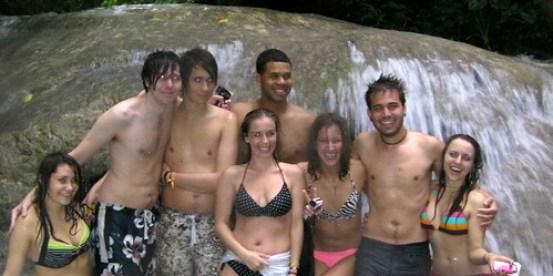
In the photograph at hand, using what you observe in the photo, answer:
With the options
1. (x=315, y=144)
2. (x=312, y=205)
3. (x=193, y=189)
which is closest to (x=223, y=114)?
(x=193, y=189)

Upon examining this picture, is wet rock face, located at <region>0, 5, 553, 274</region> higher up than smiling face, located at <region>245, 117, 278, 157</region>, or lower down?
higher up

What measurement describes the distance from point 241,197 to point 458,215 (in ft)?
4.16

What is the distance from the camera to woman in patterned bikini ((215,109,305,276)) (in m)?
4.02

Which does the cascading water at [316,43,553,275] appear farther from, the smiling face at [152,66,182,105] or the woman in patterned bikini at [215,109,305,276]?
the smiling face at [152,66,182,105]

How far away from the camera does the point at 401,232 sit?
13.8 ft

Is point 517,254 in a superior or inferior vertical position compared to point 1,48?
inferior

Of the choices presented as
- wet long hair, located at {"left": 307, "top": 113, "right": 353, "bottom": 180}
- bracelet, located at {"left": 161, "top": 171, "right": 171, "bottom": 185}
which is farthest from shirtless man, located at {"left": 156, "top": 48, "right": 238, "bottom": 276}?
wet long hair, located at {"left": 307, "top": 113, "right": 353, "bottom": 180}

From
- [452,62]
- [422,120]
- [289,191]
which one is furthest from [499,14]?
[289,191]

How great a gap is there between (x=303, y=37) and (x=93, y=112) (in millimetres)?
2548

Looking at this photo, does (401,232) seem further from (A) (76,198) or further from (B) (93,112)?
(B) (93,112)

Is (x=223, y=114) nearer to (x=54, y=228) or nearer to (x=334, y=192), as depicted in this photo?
(x=334, y=192)

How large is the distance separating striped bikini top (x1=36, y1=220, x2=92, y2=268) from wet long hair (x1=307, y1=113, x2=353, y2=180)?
4.76 ft

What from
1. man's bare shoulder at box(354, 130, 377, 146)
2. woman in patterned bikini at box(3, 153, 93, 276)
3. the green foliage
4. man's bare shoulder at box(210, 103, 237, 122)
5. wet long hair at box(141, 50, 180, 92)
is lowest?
woman in patterned bikini at box(3, 153, 93, 276)

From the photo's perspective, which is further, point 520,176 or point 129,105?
point 520,176
